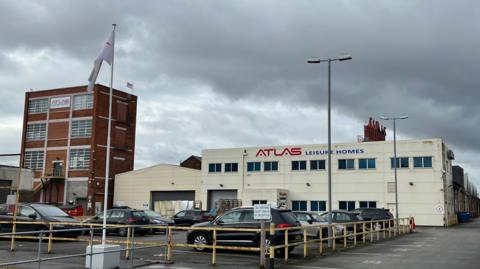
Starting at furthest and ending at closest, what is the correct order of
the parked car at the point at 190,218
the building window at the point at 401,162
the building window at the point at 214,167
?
the building window at the point at 214,167 < the building window at the point at 401,162 < the parked car at the point at 190,218

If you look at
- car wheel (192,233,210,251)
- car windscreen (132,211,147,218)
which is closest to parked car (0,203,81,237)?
car wheel (192,233,210,251)

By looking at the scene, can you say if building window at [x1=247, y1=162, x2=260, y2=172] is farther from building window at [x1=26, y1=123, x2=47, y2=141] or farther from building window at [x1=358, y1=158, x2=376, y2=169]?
building window at [x1=26, y1=123, x2=47, y2=141]

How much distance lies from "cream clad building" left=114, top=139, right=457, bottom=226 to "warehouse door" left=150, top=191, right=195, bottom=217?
12 cm

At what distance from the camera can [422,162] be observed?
49.2 m

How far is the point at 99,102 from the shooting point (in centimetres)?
6719

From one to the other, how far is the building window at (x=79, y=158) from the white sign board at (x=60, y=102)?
20.5ft

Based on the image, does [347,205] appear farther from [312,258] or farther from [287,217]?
[312,258]

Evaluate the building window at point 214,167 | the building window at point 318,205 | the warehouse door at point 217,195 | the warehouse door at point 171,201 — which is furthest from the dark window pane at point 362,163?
the warehouse door at point 171,201

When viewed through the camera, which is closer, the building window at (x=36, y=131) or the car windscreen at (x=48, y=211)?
the car windscreen at (x=48, y=211)

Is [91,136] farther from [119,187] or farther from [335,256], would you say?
[335,256]

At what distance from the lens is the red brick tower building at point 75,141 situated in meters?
66.1

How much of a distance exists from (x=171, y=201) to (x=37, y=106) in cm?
2496

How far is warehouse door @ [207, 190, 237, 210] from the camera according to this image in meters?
58.1

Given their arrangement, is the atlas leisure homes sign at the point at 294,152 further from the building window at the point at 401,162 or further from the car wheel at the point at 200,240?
the car wheel at the point at 200,240
